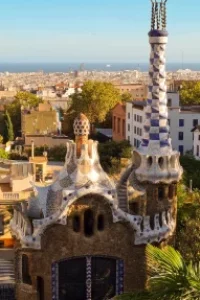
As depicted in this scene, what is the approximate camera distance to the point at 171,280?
11.5m

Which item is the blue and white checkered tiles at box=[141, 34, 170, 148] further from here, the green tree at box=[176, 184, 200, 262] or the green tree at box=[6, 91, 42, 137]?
the green tree at box=[6, 91, 42, 137]

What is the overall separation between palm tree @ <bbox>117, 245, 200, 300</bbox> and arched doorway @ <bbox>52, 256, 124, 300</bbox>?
5512 mm

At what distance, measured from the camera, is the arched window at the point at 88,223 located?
17.1 meters

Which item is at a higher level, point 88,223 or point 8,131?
point 88,223

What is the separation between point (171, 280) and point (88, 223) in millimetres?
6027

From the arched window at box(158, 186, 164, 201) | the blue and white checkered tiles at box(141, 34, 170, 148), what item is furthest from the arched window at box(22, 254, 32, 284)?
the blue and white checkered tiles at box(141, 34, 170, 148)

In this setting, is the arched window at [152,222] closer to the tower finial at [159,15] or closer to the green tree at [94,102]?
the tower finial at [159,15]

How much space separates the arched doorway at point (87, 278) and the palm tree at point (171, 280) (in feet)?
18.1

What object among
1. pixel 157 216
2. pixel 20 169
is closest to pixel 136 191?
pixel 157 216

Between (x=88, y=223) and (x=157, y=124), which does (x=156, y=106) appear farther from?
(x=88, y=223)

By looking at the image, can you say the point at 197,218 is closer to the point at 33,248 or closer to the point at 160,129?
the point at 160,129

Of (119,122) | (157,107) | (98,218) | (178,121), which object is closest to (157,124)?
(157,107)

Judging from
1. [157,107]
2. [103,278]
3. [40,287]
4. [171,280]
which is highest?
[157,107]

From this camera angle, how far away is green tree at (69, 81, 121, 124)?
211ft
